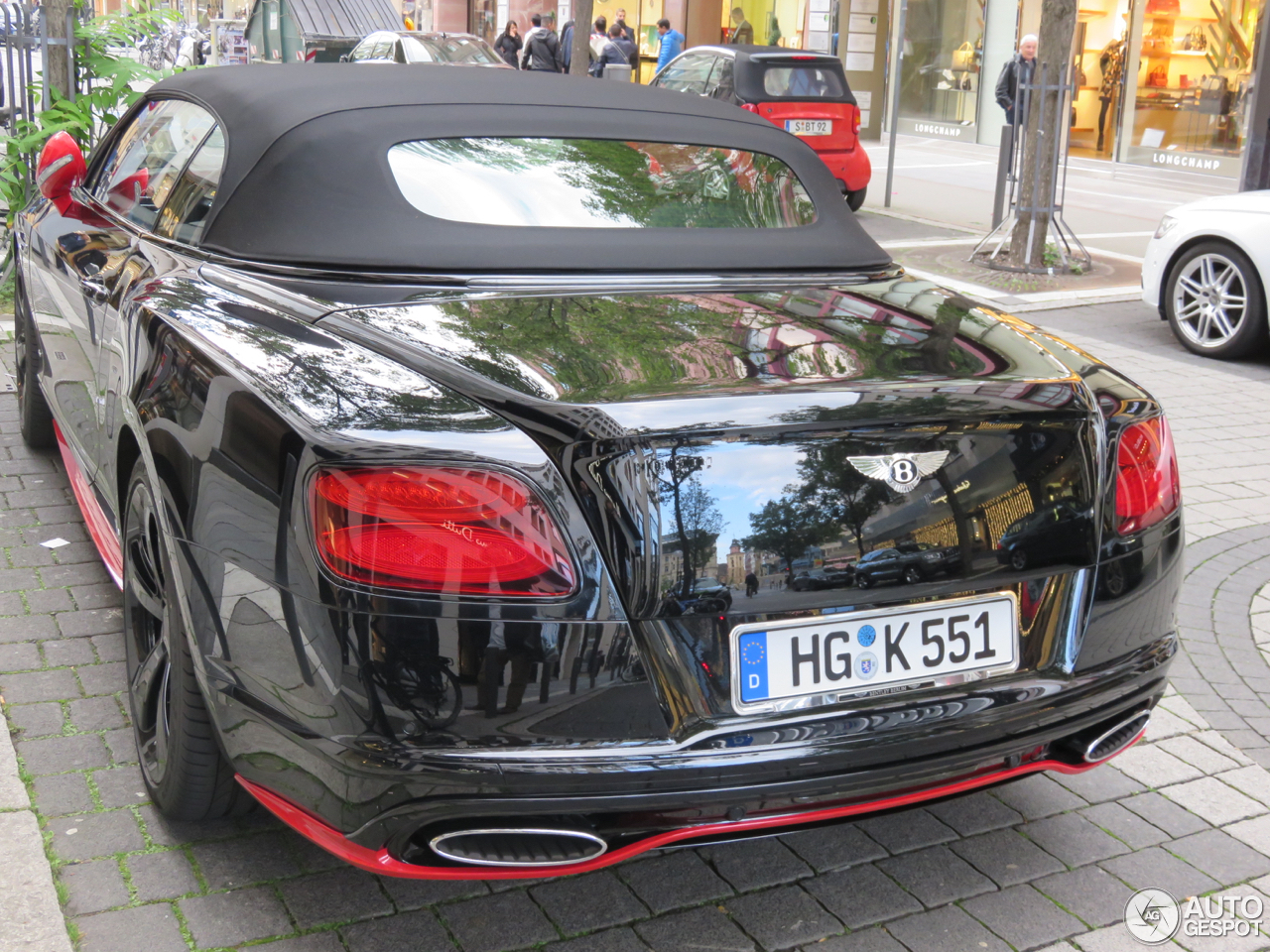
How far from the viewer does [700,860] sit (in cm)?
297

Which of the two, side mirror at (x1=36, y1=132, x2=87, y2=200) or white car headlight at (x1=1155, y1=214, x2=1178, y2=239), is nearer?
side mirror at (x1=36, y1=132, x2=87, y2=200)

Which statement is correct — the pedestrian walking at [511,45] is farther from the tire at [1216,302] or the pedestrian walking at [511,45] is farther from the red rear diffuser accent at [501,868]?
the red rear diffuser accent at [501,868]

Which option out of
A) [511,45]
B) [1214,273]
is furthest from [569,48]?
[1214,273]

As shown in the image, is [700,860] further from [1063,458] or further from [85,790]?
[85,790]

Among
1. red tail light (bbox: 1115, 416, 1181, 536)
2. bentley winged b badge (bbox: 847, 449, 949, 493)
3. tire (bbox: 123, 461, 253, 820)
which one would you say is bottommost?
tire (bbox: 123, 461, 253, 820)

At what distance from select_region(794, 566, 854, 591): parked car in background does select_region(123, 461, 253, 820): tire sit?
123 centimetres

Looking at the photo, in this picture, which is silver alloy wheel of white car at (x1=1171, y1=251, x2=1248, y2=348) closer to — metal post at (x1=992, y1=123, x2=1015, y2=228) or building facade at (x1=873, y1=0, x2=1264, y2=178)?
metal post at (x1=992, y1=123, x2=1015, y2=228)

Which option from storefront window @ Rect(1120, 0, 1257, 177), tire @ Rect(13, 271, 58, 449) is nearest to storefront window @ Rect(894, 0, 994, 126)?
storefront window @ Rect(1120, 0, 1257, 177)

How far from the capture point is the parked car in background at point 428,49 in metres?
19.9

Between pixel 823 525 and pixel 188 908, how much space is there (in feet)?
4.84

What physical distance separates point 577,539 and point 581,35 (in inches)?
676

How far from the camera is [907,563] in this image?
2336 millimetres

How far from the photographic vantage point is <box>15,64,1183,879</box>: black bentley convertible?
2.17 m

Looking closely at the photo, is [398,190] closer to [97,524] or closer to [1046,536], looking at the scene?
[97,524]
